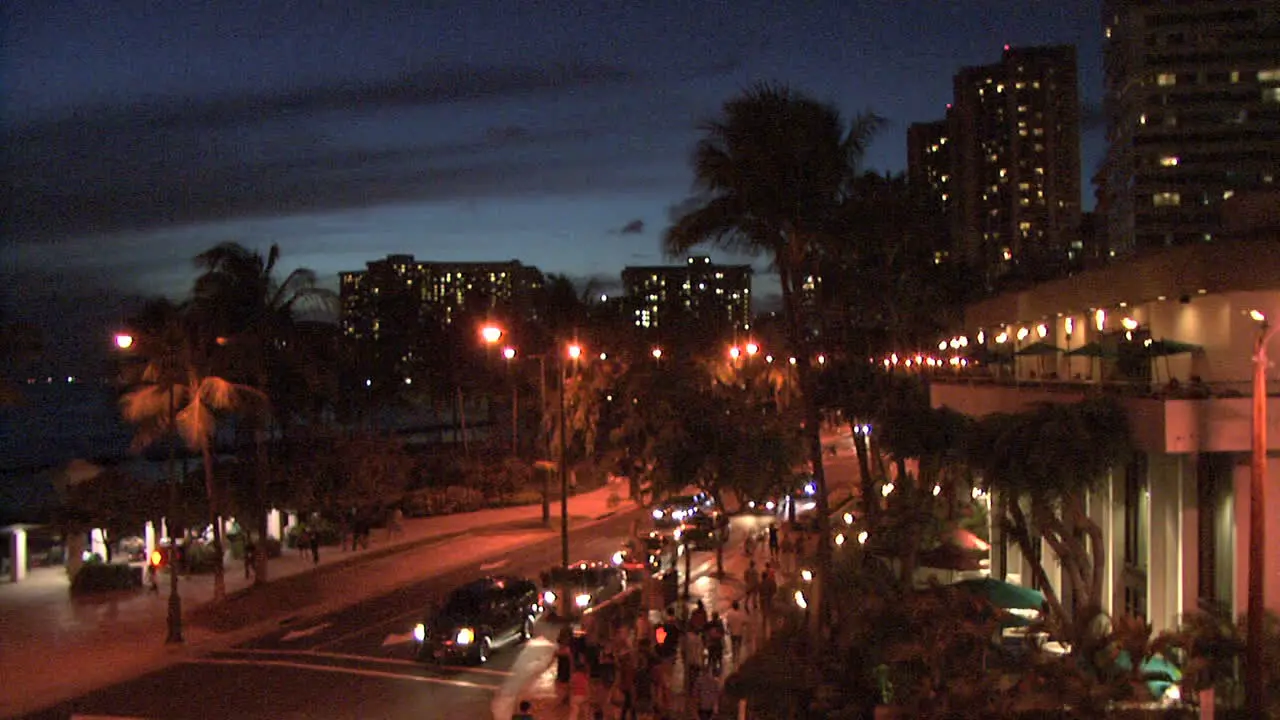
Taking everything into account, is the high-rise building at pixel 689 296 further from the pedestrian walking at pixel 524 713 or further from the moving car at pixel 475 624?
the pedestrian walking at pixel 524 713

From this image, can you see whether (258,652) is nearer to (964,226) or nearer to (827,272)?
(827,272)

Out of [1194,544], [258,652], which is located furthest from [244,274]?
[1194,544]

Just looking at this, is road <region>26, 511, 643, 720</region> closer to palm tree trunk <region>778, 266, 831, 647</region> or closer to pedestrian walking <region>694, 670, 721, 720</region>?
pedestrian walking <region>694, 670, 721, 720</region>

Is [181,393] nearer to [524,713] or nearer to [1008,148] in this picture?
[524,713]

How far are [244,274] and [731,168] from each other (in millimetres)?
17991

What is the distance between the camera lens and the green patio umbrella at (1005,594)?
65.0 ft

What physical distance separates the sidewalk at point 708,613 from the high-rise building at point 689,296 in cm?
2830

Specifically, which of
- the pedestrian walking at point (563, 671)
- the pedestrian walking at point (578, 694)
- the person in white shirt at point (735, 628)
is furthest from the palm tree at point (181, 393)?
the pedestrian walking at point (578, 694)

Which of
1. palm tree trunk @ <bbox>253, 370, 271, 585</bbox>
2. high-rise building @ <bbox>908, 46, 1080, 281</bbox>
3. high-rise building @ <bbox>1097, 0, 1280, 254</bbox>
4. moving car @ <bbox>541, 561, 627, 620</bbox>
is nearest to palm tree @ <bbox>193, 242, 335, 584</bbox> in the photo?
palm tree trunk @ <bbox>253, 370, 271, 585</bbox>

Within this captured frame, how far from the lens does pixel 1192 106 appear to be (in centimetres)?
9281

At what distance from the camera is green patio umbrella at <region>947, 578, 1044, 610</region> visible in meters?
19.8

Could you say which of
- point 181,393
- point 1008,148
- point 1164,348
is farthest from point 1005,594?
point 1008,148

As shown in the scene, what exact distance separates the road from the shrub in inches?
295

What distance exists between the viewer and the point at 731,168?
21766mm
